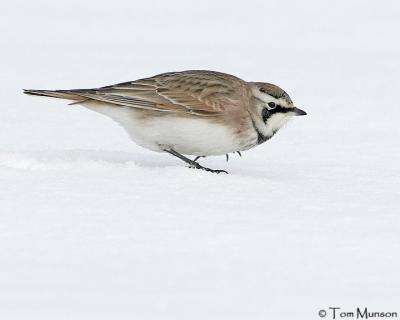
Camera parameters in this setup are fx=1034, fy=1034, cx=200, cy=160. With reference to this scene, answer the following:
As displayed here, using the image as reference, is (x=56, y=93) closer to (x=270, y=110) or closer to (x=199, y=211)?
(x=270, y=110)

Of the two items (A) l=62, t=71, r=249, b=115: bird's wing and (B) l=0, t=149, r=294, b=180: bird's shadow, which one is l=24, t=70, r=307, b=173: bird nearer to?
(A) l=62, t=71, r=249, b=115: bird's wing

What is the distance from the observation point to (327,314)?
16.8ft

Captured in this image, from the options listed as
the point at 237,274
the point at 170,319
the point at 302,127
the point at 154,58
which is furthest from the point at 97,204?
the point at 154,58

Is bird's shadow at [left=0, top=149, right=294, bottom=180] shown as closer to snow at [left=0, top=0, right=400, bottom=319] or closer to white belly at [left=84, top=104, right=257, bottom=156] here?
snow at [left=0, top=0, right=400, bottom=319]

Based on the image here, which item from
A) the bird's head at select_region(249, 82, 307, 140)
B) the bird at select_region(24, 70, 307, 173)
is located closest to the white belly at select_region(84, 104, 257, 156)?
the bird at select_region(24, 70, 307, 173)

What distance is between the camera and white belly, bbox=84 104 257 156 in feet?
26.8

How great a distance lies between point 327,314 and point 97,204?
2.21 m

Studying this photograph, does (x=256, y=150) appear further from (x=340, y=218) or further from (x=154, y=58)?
Result: (x=154, y=58)

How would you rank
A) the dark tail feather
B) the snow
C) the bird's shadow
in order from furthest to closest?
the dark tail feather < the bird's shadow < the snow

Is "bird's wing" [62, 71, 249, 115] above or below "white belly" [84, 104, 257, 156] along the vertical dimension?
above

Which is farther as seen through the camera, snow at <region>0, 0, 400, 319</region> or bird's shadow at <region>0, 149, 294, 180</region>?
bird's shadow at <region>0, 149, 294, 180</region>

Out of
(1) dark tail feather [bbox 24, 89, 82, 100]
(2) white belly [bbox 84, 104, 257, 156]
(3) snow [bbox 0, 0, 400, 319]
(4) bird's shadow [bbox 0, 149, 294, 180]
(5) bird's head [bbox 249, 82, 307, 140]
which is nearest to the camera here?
(3) snow [bbox 0, 0, 400, 319]

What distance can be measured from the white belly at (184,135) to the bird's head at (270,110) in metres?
0.15

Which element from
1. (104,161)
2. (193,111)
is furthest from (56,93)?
Answer: (193,111)
